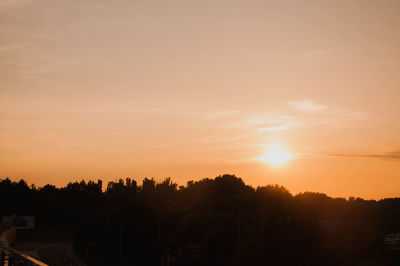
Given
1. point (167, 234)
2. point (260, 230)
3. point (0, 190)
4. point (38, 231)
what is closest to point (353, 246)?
point (260, 230)

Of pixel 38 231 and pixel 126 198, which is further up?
pixel 126 198

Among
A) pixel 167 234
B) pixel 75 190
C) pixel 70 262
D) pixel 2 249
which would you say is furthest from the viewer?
pixel 75 190

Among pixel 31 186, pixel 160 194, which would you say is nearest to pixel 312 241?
pixel 160 194

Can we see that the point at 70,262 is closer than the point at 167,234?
Yes

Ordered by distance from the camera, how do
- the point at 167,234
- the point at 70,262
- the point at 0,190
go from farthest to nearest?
the point at 0,190, the point at 167,234, the point at 70,262

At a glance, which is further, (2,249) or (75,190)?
(75,190)

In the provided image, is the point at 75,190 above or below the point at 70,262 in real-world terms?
above

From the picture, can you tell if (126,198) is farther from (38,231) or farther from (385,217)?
(385,217)

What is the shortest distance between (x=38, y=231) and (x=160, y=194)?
41521 millimetres

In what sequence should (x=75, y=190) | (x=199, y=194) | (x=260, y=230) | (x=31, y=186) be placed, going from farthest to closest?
(x=75, y=190) < (x=31, y=186) < (x=199, y=194) < (x=260, y=230)

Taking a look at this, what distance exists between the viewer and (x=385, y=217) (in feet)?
373

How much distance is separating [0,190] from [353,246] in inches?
4688

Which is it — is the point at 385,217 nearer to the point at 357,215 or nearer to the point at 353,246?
the point at 357,215

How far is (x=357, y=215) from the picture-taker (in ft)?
377
